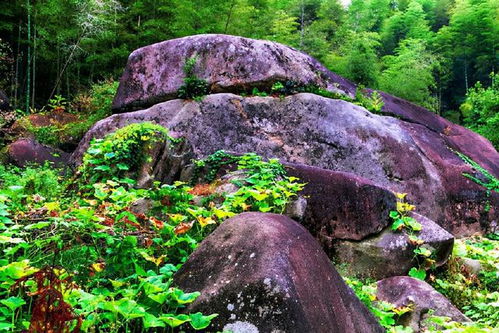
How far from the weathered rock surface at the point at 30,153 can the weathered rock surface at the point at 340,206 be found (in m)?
6.39

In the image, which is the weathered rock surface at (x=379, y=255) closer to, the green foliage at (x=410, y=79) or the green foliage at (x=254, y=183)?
the green foliage at (x=254, y=183)

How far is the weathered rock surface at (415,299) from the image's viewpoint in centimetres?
435

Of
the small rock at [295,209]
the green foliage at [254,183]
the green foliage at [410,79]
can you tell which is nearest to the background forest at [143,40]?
the green foliage at [410,79]

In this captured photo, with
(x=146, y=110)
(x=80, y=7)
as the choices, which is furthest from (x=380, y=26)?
(x=146, y=110)

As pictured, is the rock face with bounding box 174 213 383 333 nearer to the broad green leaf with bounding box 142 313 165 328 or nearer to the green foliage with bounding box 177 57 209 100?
the broad green leaf with bounding box 142 313 165 328

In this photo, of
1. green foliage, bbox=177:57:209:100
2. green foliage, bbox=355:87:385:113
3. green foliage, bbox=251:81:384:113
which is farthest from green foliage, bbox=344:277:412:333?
green foliage, bbox=355:87:385:113

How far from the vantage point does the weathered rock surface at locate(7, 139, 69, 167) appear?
9.19 metres

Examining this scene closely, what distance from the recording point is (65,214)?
8.84 feet

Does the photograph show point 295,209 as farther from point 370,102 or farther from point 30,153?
point 30,153

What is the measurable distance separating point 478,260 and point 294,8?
21.5 metres

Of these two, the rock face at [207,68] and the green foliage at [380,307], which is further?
the rock face at [207,68]

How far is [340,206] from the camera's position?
5.50 m

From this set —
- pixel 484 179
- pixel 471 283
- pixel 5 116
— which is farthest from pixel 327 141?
pixel 5 116

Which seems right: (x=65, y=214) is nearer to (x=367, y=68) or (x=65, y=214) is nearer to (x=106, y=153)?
(x=106, y=153)
